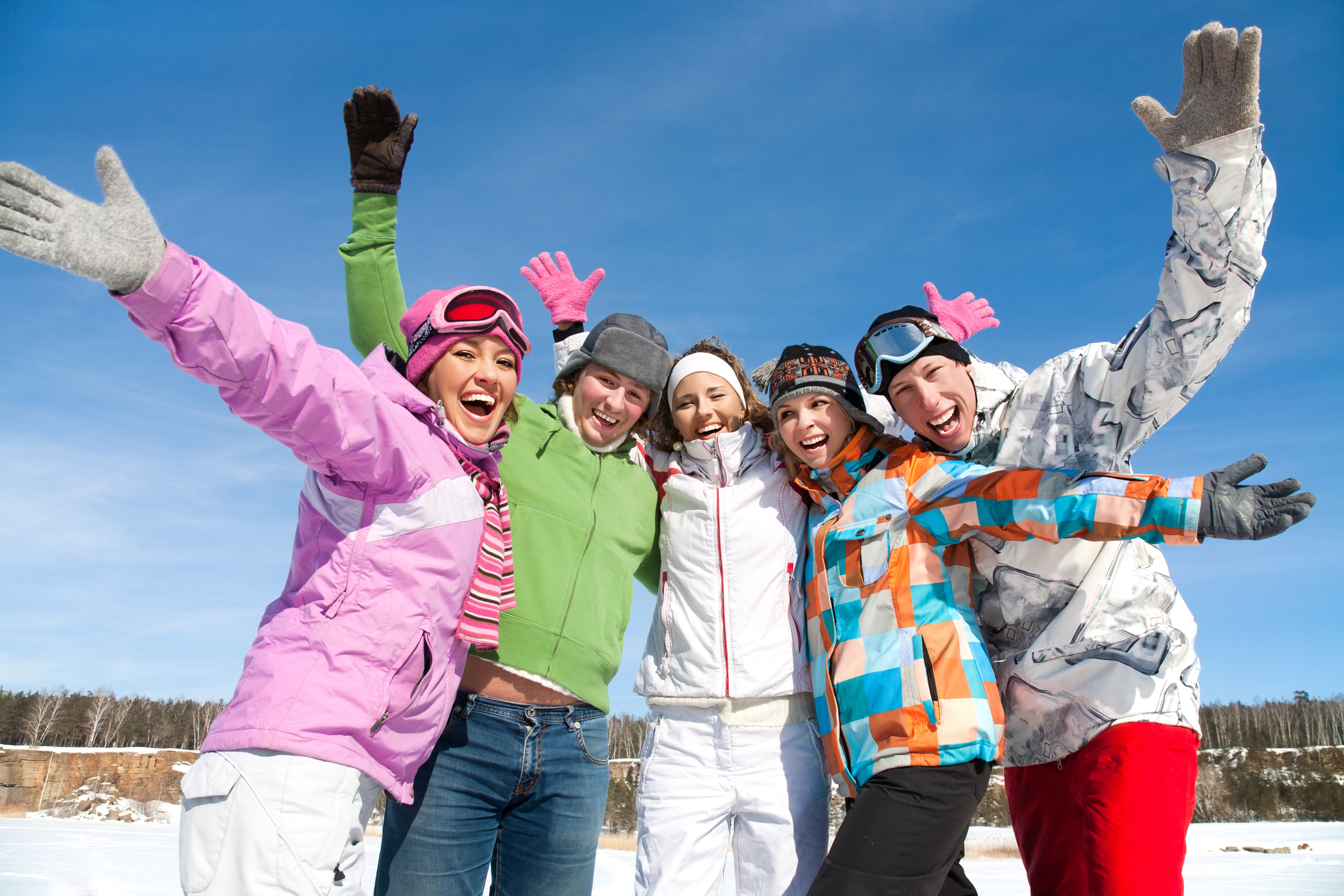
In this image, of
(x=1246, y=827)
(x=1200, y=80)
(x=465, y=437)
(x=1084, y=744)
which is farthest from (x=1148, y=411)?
(x=1246, y=827)

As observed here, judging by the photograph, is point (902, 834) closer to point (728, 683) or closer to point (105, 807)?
point (728, 683)

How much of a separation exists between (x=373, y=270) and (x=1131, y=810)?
3.79m

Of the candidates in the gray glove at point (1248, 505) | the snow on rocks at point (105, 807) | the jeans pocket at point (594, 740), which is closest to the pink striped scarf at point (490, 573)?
the jeans pocket at point (594, 740)

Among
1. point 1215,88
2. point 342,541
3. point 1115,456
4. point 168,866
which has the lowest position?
point 168,866

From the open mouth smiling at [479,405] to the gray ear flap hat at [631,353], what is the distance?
881 mm

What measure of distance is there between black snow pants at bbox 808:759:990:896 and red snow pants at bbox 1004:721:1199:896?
1.67ft

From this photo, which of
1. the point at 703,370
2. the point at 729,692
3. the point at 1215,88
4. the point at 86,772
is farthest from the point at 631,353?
the point at 86,772

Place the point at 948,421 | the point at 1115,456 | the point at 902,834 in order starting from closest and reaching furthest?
1. the point at 902,834
2. the point at 1115,456
3. the point at 948,421

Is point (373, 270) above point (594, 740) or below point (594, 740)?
above

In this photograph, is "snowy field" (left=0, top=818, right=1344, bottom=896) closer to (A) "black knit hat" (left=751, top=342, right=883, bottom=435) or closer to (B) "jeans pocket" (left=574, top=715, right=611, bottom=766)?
(B) "jeans pocket" (left=574, top=715, right=611, bottom=766)

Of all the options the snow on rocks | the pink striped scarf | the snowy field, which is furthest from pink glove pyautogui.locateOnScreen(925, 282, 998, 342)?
the snow on rocks

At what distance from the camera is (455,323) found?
9.80 ft

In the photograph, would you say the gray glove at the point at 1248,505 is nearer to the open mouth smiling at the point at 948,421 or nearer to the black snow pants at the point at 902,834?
the open mouth smiling at the point at 948,421

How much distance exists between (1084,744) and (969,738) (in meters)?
0.65
